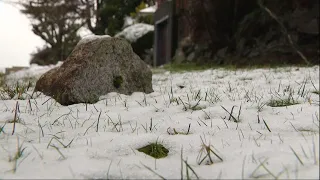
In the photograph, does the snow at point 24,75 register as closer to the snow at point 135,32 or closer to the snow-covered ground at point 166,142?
the snow at point 135,32

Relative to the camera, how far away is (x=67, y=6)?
17734mm

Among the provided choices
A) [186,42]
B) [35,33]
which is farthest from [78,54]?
[35,33]

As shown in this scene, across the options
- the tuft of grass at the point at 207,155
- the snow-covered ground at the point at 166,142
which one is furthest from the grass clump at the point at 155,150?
the tuft of grass at the point at 207,155

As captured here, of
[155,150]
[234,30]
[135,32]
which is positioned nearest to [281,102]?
[155,150]

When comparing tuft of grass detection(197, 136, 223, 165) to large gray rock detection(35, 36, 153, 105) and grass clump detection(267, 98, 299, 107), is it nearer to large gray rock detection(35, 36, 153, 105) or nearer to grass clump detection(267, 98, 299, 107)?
grass clump detection(267, 98, 299, 107)

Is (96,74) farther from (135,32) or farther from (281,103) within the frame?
(135,32)

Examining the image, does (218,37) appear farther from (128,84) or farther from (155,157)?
(155,157)

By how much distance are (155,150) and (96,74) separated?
78.2 inches

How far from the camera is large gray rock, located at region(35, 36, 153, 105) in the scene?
328 centimetres

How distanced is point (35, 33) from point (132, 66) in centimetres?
1924

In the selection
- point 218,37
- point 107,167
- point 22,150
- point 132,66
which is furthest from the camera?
point 218,37

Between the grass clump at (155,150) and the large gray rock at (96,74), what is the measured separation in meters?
1.68

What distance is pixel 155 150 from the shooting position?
5.50 feet

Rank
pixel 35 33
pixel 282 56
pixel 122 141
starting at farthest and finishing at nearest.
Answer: pixel 35 33, pixel 282 56, pixel 122 141
